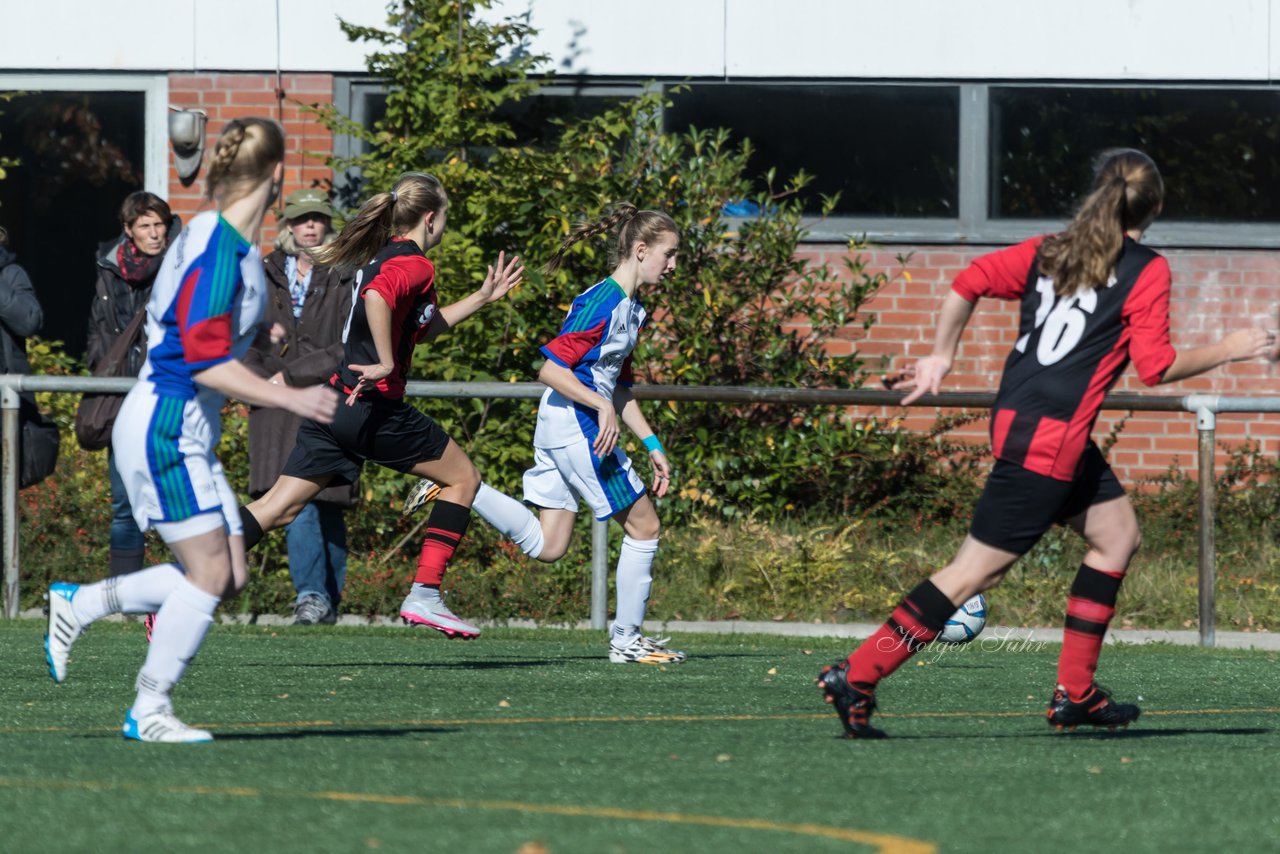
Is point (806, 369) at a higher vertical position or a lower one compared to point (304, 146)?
lower

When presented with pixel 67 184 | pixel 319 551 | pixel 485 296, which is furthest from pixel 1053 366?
pixel 67 184

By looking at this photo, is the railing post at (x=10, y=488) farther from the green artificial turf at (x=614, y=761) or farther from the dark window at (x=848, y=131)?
the dark window at (x=848, y=131)

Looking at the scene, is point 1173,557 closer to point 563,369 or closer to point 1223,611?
point 1223,611

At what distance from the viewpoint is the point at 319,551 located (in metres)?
9.92

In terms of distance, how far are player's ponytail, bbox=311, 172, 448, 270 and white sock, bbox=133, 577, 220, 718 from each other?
285 cm

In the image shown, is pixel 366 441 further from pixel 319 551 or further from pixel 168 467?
pixel 168 467

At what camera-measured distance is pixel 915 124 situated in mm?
13078

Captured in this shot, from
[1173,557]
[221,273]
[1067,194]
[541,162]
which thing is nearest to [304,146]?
[541,162]

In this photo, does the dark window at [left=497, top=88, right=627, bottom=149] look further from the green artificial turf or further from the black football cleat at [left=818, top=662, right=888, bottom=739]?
the black football cleat at [left=818, top=662, right=888, bottom=739]

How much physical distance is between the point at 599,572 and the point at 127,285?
2.74 meters

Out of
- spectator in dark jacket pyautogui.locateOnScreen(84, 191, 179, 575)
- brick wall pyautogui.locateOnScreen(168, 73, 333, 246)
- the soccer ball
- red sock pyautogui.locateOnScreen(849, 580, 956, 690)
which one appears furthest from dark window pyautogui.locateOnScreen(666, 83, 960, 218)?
red sock pyautogui.locateOnScreen(849, 580, 956, 690)

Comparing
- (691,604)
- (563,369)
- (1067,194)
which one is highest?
(1067,194)

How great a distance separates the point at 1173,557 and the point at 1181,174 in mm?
2919

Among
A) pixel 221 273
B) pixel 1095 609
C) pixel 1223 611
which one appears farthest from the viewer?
pixel 1223 611
